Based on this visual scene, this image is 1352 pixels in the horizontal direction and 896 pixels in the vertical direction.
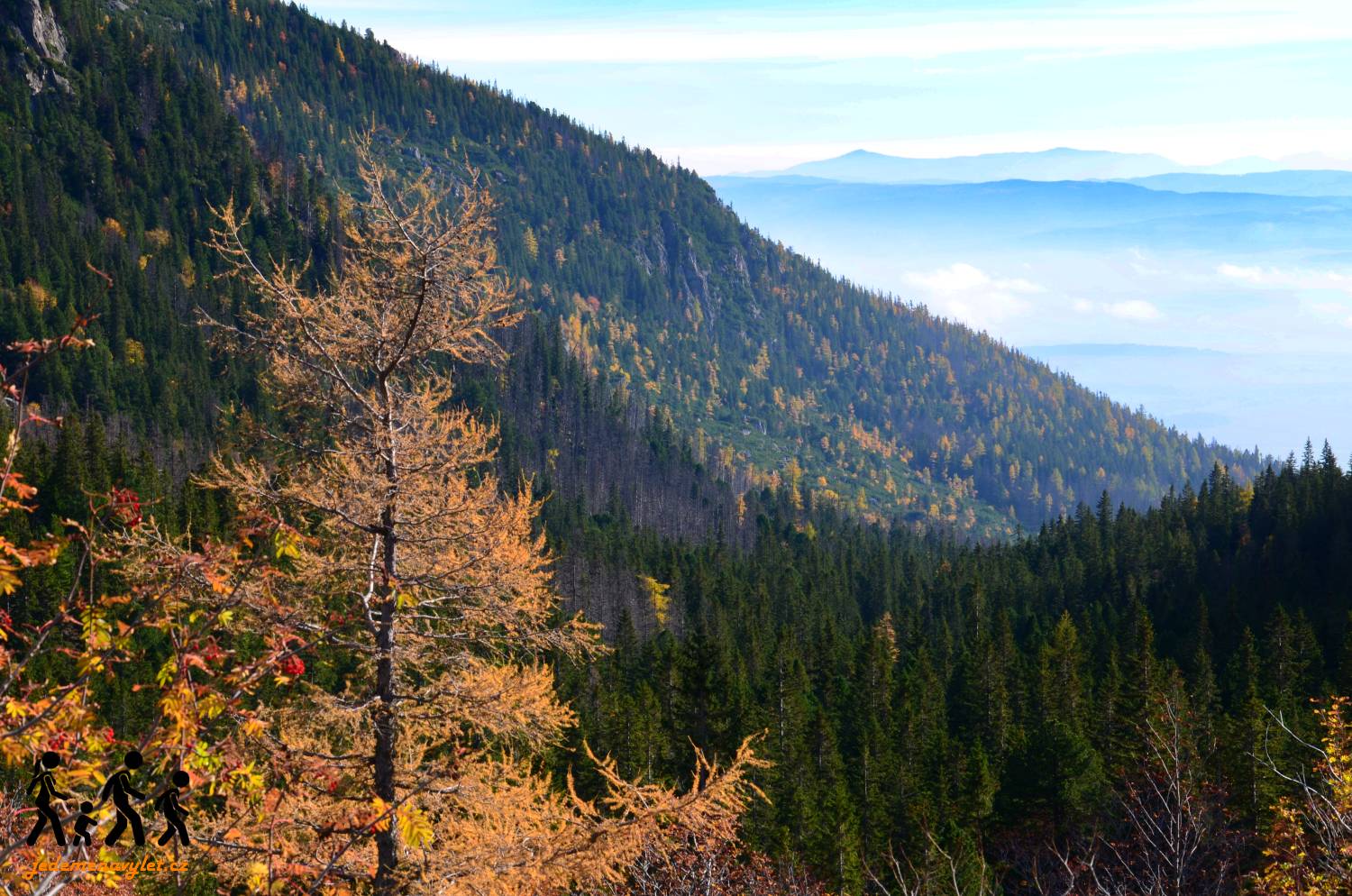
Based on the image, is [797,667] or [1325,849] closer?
→ [1325,849]

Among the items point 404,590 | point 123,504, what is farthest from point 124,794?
point 404,590

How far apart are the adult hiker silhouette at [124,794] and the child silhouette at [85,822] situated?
117 mm

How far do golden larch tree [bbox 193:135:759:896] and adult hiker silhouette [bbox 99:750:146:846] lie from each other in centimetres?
696

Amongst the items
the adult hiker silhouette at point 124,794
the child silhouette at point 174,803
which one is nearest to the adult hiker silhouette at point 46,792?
the adult hiker silhouette at point 124,794

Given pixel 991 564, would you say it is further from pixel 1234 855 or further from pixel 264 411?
pixel 1234 855

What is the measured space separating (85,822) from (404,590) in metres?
7.62

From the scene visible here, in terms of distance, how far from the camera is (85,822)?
7371mm

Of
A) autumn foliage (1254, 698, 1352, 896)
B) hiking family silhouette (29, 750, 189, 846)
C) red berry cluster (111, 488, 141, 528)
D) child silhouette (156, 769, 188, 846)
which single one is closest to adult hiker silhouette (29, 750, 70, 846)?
hiking family silhouette (29, 750, 189, 846)

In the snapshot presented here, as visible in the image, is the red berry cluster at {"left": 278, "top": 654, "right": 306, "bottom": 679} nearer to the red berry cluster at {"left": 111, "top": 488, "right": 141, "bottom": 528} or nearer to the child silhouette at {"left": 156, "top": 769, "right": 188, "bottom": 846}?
the child silhouette at {"left": 156, "top": 769, "right": 188, "bottom": 846}

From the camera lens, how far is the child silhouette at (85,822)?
714 centimetres

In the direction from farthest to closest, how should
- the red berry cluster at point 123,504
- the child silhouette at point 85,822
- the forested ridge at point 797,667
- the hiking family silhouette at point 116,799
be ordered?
the forested ridge at point 797,667, the red berry cluster at point 123,504, the child silhouette at point 85,822, the hiking family silhouette at point 116,799

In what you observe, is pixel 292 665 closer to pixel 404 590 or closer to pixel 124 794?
pixel 124 794

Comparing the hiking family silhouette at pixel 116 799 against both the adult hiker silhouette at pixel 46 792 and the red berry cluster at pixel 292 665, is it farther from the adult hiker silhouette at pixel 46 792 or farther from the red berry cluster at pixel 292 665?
the red berry cluster at pixel 292 665

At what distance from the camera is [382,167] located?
17688 mm
